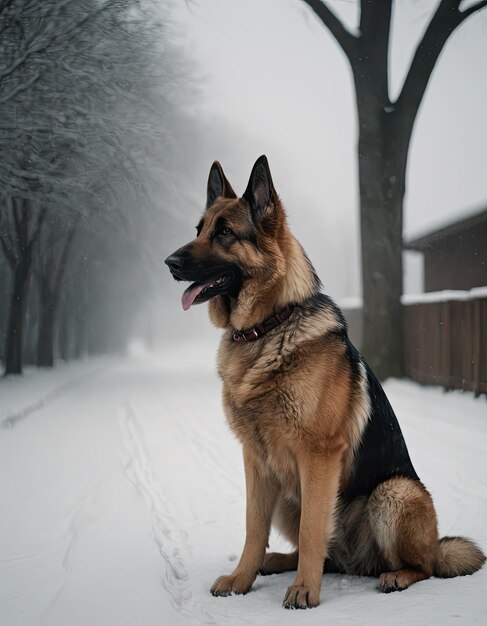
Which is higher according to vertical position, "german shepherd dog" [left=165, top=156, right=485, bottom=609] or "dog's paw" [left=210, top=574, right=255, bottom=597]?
"german shepherd dog" [left=165, top=156, right=485, bottom=609]

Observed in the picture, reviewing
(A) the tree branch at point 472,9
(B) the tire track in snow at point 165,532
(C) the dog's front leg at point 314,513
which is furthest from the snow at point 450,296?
(C) the dog's front leg at point 314,513

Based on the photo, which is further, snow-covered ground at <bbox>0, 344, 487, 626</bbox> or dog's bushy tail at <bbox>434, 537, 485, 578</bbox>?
dog's bushy tail at <bbox>434, 537, 485, 578</bbox>

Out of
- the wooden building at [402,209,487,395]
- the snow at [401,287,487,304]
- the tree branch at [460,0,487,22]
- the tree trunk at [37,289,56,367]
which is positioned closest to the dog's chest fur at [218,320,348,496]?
the wooden building at [402,209,487,395]

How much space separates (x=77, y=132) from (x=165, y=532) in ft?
29.2

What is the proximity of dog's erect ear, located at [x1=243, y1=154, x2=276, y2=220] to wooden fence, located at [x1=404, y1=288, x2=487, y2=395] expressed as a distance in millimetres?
7201

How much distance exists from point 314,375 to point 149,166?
49.6 ft

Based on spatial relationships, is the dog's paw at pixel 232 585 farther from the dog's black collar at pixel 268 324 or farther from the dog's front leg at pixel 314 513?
the dog's black collar at pixel 268 324

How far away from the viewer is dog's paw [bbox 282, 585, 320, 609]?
312cm

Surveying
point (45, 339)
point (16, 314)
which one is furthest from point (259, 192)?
point (45, 339)

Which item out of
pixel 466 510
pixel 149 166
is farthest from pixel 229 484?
pixel 149 166

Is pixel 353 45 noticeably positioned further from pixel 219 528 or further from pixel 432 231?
pixel 219 528

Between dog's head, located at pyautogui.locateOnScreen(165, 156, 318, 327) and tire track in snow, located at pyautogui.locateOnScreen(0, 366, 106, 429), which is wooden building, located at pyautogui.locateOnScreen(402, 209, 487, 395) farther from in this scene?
tire track in snow, located at pyautogui.locateOnScreen(0, 366, 106, 429)

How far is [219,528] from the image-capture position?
4766 mm

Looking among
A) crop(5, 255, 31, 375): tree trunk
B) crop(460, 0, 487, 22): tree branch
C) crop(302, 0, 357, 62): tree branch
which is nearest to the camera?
crop(460, 0, 487, 22): tree branch
